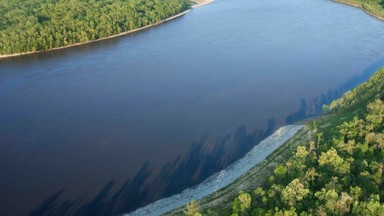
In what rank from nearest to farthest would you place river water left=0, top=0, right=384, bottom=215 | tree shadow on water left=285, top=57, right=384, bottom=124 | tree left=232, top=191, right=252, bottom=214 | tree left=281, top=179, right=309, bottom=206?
tree left=281, top=179, right=309, bottom=206 < tree left=232, top=191, right=252, bottom=214 < river water left=0, top=0, right=384, bottom=215 < tree shadow on water left=285, top=57, right=384, bottom=124

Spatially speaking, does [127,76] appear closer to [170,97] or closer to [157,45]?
[170,97]

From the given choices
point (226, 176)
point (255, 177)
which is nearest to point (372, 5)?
point (226, 176)

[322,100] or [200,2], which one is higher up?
[200,2]

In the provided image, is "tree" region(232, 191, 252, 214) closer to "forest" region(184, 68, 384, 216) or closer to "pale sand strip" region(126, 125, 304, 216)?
"forest" region(184, 68, 384, 216)

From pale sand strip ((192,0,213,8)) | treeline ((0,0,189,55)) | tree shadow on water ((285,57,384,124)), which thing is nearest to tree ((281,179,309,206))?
tree shadow on water ((285,57,384,124))

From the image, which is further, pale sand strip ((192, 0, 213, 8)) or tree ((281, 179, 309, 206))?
pale sand strip ((192, 0, 213, 8))

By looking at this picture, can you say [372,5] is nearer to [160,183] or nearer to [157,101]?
[157,101]

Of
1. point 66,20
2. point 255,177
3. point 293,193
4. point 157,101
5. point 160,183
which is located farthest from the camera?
point 66,20
